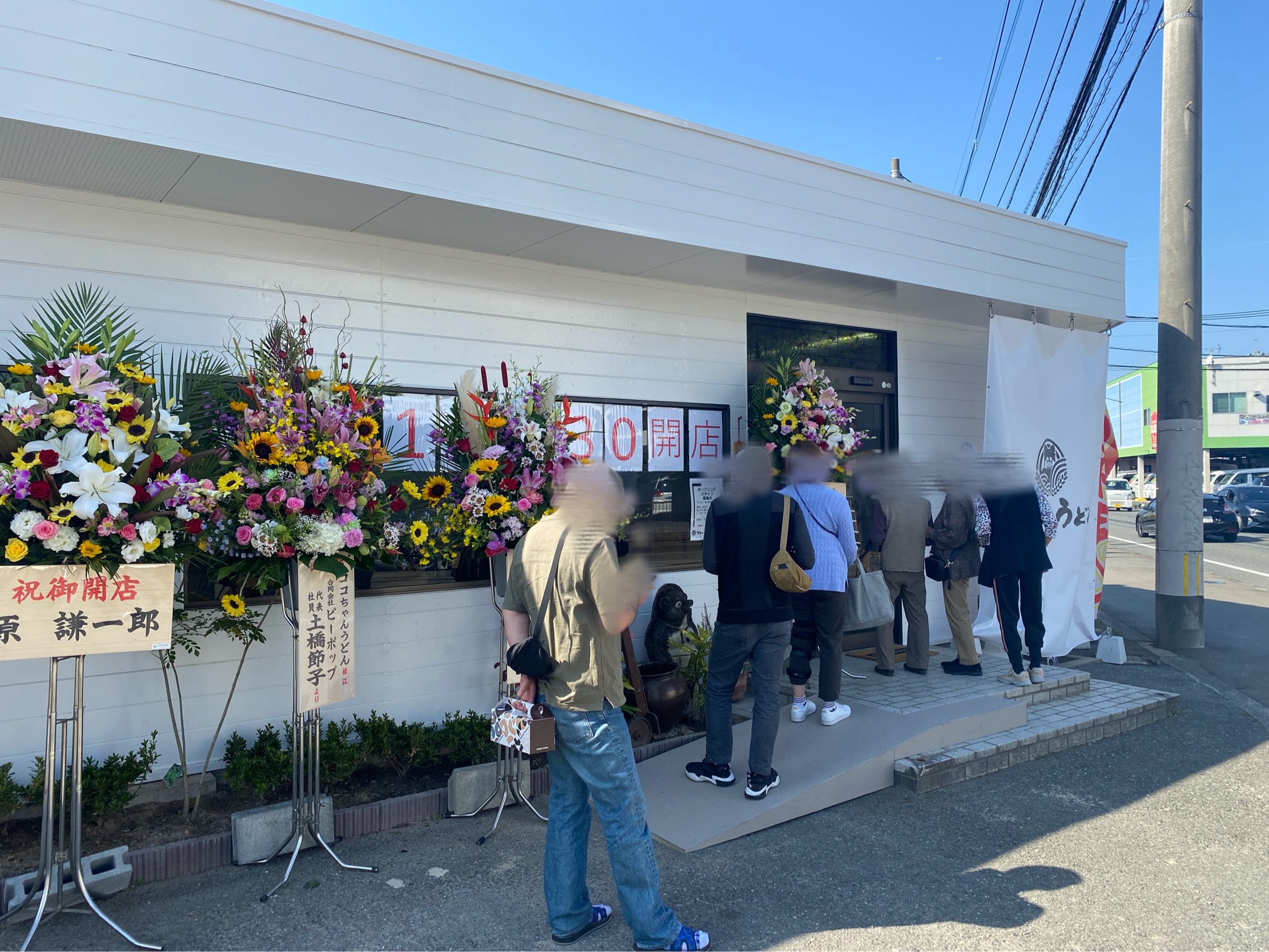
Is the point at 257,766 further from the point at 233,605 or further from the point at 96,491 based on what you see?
the point at 96,491

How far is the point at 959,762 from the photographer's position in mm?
5223

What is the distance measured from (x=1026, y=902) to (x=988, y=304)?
6.00 metres

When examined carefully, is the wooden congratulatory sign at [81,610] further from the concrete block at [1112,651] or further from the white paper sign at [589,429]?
the concrete block at [1112,651]

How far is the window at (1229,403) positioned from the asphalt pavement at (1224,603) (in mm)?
22100

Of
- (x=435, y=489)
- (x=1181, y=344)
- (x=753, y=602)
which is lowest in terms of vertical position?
(x=753, y=602)

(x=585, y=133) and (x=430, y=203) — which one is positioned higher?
(x=585, y=133)

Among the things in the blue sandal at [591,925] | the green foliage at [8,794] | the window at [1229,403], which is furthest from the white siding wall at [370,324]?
the window at [1229,403]

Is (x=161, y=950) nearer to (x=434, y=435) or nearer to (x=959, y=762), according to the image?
(x=434, y=435)

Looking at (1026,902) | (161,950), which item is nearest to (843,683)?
(1026,902)

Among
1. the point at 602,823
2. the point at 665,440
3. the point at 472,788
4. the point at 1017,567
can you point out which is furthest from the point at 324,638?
the point at 1017,567

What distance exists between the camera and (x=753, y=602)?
178 inches

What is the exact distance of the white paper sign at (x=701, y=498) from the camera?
23.4ft

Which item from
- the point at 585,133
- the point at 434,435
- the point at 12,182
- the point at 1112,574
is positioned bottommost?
the point at 1112,574

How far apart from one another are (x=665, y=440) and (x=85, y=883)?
4733 millimetres
